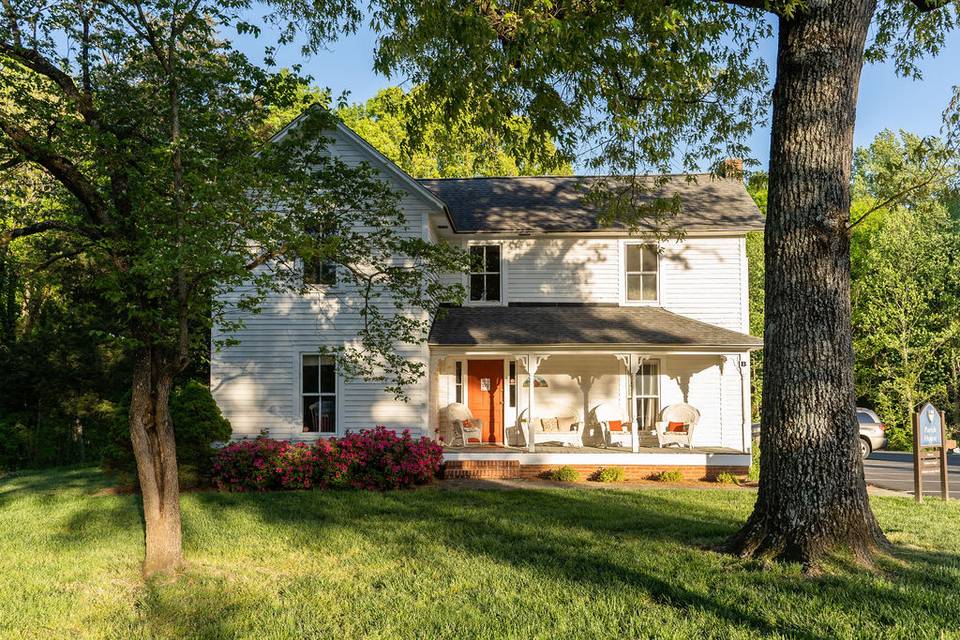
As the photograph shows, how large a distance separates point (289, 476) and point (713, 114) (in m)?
10.5

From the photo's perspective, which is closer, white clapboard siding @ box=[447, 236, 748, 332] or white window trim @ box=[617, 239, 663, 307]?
white clapboard siding @ box=[447, 236, 748, 332]

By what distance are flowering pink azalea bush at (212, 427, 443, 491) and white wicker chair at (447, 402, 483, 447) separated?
2293mm

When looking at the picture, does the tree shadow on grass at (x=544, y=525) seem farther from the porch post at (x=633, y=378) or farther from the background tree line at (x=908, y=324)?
the background tree line at (x=908, y=324)

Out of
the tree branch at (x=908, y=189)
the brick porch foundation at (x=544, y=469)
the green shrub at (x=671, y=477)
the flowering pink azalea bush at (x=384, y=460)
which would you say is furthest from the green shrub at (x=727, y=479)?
the tree branch at (x=908, y=189)

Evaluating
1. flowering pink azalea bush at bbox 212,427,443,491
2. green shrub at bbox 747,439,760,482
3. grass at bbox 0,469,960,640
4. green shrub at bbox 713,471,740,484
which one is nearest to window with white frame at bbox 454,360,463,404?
flowering pink azalea bush at bbox 212,427,443,491

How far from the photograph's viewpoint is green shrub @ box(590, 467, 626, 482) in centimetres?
1691

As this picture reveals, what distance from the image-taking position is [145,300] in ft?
28.7

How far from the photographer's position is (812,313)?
8.41 m

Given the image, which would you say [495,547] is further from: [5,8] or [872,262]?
[872,262]

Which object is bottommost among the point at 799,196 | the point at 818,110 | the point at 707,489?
the point at 707,489

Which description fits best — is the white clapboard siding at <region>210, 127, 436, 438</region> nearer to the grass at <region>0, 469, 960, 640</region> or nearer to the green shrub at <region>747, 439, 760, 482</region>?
the grass at <region>0, 469, 960, 640</region>

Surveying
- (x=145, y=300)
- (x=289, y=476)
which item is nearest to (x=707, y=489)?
(x=289, y=476)

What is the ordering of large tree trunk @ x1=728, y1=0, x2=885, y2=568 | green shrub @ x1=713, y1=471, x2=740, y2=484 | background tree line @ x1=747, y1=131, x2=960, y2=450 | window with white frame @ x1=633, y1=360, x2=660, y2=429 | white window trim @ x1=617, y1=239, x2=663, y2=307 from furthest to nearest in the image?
background tree line @ x1=747, y1=131, x2=960, y2=450
window with white frame @ x1=633, y1=360, x2=660, y2=429
white window trim @ x1=617, y1=239, x2=663, y2=307
green shrub @ x1=713, y1=471, x2=740, y2=484
large tree trunk @ x1=728, y1=0, x2=885, y2=568

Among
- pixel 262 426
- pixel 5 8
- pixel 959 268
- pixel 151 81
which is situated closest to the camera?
pixel 5 8
